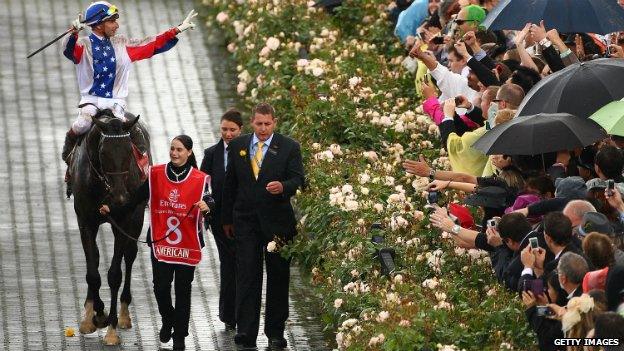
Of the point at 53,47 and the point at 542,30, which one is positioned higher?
the point at 542,30

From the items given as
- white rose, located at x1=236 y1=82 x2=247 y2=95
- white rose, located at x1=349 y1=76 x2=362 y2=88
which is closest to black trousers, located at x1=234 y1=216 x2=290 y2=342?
white rose, located at x1=349 y1=76 x2=362 y2=88

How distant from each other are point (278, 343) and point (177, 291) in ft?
3.29

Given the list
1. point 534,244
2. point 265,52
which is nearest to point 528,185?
point 534,244

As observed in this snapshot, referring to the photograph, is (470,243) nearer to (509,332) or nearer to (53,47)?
(509,332)

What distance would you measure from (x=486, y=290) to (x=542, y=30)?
3.48 meters

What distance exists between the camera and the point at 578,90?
14516 millimetres

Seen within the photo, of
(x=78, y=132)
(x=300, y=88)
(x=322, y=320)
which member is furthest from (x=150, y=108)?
(x=322, y=320)

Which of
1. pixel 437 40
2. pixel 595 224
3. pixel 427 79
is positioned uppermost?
pixel 595 224

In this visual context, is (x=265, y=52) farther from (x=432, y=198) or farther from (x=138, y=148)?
(x=432, y=198)

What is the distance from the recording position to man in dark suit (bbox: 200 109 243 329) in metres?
15.8

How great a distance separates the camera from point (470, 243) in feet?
44.0

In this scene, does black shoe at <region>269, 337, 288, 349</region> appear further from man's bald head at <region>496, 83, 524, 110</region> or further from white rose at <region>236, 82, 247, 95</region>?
white rose at <region>236, 82, 247, 95</region>

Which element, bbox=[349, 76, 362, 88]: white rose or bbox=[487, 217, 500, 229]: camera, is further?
bbox=[349, 76, 362, 88]: white rose

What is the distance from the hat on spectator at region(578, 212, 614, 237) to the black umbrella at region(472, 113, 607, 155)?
1628mm
